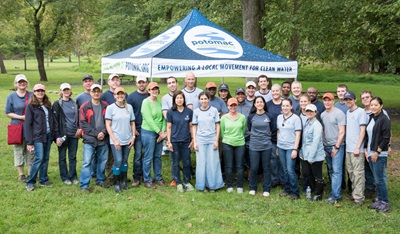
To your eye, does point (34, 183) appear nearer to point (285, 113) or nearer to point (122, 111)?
point (122, 111)

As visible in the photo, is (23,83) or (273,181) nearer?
(23,83)

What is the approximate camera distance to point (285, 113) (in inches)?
248

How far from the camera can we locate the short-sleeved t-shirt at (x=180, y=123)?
21.6ft

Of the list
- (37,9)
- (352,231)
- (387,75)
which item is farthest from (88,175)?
(387,75)

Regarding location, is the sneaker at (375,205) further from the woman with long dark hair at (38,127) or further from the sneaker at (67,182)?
the woman with long dark hair at (38,127)

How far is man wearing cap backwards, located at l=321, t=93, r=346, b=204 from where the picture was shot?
19.9 ft

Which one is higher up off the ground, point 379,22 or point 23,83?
point 379,22

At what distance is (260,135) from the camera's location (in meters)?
6.46

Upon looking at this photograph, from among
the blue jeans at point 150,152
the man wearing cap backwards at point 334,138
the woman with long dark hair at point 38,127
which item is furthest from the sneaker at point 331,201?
the woman with long dark hair at point 38,127

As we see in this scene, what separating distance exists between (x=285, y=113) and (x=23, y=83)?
424 cm

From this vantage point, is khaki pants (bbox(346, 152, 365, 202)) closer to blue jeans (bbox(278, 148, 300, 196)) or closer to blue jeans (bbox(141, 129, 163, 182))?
blue jeans (bbox(278, 148, 300, 196))

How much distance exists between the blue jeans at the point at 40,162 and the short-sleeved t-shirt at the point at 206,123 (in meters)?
2.45

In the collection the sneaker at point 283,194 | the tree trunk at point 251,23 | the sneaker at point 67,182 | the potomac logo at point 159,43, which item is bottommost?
the sneaker at point 283,194

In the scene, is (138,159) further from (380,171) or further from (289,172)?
(380,171)
